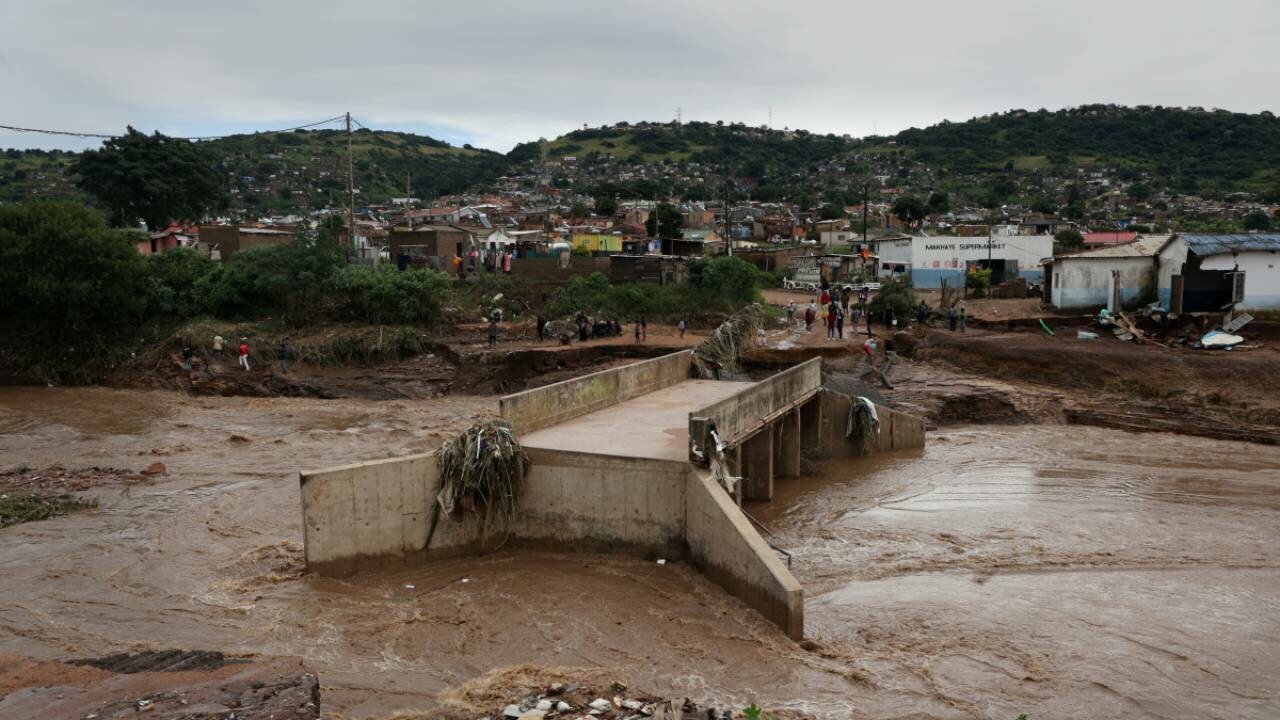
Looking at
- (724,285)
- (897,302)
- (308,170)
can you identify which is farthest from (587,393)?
(308,170)

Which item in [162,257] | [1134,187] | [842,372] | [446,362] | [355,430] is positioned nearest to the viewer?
[355,430]

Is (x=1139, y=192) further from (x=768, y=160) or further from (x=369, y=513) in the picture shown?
(x=369, y=513)

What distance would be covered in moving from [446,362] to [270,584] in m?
19.5

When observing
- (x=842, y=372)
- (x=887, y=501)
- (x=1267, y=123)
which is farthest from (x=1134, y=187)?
(x=887, y=501)

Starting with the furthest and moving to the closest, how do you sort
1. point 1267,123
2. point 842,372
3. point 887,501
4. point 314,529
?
point 1267,123 → point 842,372 → point 887,501 → point 314,529

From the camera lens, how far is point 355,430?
86.3 feet

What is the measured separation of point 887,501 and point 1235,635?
7648 millimetres

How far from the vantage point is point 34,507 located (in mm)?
17719

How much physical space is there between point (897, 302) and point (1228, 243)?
10.8 metres

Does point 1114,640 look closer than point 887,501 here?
Yes

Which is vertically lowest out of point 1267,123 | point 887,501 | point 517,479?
point 887,501

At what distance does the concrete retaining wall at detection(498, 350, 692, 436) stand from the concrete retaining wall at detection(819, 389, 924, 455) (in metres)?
3.72

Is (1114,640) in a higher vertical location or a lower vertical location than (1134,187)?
lower

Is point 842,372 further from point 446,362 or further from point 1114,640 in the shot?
point 1114,640
